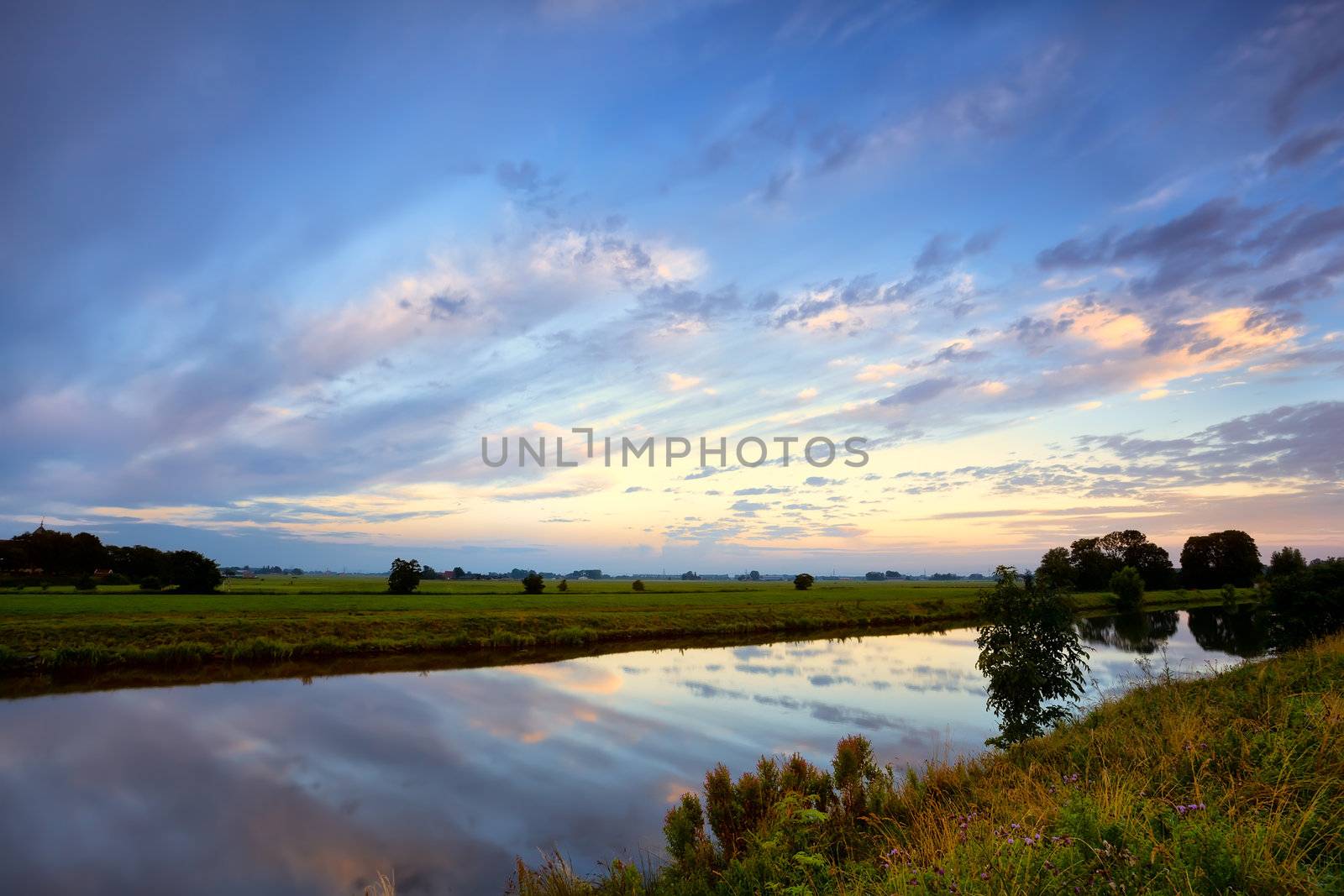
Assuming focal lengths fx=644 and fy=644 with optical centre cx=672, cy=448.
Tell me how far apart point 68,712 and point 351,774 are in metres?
12.9

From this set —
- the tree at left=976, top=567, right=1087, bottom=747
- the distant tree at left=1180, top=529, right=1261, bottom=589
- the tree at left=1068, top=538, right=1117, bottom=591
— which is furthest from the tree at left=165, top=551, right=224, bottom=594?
the distant tree at left=1180, top=529, right=1261, bottom=589

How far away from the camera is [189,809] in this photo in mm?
13133

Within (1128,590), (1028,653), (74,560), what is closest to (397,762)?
(1028,653)

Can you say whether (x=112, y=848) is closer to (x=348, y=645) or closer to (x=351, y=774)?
(x=351, y=774)

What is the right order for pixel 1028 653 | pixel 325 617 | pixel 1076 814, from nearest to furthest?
pixel 1076 814 < pixel 1028 653 < pixel 325 617

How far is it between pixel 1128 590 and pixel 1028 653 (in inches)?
3238

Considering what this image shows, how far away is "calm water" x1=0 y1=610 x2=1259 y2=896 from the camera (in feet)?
36.2

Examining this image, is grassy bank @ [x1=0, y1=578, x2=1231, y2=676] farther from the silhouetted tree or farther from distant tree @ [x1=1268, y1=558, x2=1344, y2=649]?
the silhouetted tree

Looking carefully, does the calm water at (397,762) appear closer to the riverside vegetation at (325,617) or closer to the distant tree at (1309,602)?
the distant tree at (1309,602)

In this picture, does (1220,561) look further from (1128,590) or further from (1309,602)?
(1309,602)

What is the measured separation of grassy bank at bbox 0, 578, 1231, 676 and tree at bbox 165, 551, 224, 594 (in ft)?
33.1

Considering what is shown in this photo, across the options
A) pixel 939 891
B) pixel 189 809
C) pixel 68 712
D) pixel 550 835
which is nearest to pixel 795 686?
pixel 550 835

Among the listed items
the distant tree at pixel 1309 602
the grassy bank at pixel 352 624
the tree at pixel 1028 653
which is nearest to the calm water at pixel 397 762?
the tree at pixel 1028 653

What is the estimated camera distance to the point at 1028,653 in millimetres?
15430
